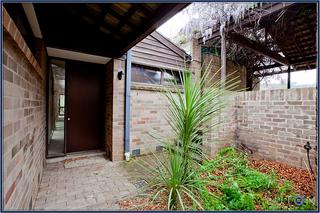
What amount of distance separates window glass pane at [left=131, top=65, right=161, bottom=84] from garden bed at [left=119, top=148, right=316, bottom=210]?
2.66 m

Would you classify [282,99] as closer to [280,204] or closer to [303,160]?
[303,160]

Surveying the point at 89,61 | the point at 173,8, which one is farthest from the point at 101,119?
the point at 173,8

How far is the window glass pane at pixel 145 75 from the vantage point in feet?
13.6

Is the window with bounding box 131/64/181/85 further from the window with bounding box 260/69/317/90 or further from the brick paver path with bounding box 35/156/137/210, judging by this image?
the window with bounding box 260/69/317/90

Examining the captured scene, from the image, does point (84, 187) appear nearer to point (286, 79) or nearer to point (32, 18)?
point (32, 18)

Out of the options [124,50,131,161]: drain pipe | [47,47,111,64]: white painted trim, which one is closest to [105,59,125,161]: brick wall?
[124,50,131,161]: drain pipe

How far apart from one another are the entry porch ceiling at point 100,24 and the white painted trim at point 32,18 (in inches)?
3.0

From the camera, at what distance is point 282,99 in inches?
125

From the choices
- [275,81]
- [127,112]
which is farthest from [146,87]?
[275,81]

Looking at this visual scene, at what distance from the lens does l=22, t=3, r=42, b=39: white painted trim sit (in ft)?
6.43

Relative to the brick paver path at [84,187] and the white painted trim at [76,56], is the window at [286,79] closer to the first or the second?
the white painted trim at [76,56]

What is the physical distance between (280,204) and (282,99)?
2.00 metres

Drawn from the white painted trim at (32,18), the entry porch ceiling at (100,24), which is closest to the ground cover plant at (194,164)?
the entry porch ceiling at (100,24)

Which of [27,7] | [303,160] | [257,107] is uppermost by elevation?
[27,7]
